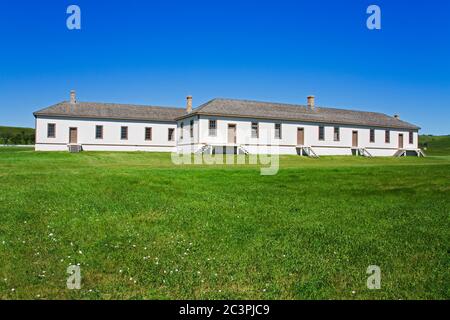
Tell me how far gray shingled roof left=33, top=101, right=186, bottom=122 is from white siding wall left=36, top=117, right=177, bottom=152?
63 cm

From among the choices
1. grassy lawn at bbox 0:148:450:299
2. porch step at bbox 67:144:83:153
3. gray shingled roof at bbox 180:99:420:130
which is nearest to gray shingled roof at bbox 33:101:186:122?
porch step at bbox 67:144:83:153

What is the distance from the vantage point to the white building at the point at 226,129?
45375mm

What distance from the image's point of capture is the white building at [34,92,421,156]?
45.4m

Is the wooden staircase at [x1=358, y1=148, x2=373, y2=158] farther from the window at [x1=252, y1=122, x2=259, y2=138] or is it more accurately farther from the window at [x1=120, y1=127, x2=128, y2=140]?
the window at [x1=120, y1=127, x2=128, y2=140]

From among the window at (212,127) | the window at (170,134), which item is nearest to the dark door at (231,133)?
the window at (212,127)

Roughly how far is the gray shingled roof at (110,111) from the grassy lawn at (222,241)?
36121 millimetres

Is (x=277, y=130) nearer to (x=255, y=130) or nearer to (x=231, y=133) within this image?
(x=255, y=130)

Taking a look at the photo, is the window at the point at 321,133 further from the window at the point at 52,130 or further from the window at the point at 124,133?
the window at the point at 52,130

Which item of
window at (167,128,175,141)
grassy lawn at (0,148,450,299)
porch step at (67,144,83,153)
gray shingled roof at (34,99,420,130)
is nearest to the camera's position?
grassy lawn at (0,148,450,299)

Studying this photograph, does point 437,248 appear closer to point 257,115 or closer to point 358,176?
point 358,176

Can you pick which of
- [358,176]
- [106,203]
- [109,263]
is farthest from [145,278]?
[358,176]

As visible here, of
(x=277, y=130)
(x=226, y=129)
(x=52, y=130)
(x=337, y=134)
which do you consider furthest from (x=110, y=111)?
(x=337, y=134)
